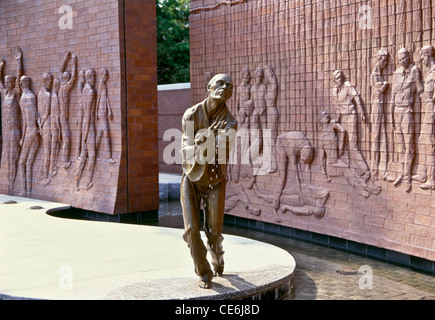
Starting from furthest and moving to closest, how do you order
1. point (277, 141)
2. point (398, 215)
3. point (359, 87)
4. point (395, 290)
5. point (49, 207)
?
point (49, 207)
point (277, 141)
point (359, 87)
point (398, 215)
point (395, 290)

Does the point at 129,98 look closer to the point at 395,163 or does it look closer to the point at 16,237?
the point at 16,237

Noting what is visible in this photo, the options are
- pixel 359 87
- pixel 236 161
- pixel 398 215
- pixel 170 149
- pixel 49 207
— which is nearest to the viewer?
pixel 398 215

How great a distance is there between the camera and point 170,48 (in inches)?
932

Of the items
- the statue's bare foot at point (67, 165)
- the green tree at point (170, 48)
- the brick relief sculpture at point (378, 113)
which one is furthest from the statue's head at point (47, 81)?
the green tree at point (170, 48)

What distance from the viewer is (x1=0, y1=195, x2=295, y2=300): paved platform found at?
5.34m

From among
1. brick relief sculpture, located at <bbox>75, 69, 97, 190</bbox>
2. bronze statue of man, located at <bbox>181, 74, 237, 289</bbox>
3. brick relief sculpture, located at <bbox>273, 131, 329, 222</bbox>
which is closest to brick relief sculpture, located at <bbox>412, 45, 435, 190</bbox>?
brick relief sculpture, located at <bbox>273, 131, 329, 222</bbox>

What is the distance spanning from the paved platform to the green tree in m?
15.7

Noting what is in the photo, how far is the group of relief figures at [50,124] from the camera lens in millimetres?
10539

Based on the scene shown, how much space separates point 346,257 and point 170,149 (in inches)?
346

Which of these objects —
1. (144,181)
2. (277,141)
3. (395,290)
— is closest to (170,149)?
(144,181)

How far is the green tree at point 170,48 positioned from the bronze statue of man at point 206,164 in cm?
1863

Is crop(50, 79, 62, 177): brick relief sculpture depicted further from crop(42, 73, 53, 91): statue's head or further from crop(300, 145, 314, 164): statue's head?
crop(300, 145, 314, 164): statue's head

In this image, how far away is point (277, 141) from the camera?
9.05 metres

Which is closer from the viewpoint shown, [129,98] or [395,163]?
[395,163]
